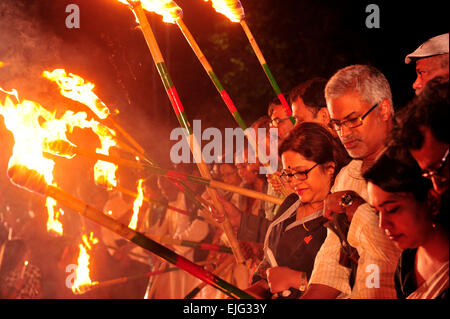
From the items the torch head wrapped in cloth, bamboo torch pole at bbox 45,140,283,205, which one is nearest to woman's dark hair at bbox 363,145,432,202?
the torch head wrapped in cloth

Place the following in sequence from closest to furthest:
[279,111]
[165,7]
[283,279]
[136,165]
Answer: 1. [283,279]
2. [136,165]
3. [165,7]
4. [279,111]

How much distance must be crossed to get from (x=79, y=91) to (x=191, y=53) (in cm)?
763

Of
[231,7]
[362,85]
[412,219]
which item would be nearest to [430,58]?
[362,85]

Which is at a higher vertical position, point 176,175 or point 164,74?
point 164,74

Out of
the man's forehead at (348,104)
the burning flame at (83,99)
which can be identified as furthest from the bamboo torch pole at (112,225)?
the burning flame at (83,99)

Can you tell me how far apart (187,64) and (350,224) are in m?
10.2

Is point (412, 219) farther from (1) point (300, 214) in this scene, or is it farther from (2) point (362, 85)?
(2) point (362, 85)

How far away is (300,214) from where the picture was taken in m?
3.32

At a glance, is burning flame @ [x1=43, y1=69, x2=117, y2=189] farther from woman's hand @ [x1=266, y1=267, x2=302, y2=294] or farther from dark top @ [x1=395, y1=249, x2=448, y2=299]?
dark top @ [x1=395, y1=249, x2=448, y2=299]

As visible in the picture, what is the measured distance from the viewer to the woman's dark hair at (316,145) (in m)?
3.35

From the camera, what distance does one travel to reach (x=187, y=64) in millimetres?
12438

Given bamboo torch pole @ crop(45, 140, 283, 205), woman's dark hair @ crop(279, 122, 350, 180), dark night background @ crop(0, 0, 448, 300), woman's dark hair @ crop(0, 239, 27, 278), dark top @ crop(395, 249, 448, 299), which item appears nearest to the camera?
dark top @ crop(395, 249, 448, 299)

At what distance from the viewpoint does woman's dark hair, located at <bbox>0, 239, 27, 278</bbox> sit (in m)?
7.30

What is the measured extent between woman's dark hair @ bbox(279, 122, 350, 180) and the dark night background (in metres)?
4.16
